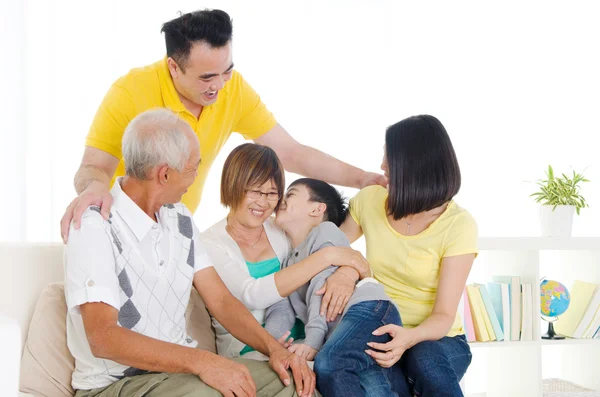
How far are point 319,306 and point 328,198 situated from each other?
1.56ft

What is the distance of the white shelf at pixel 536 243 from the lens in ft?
10.7

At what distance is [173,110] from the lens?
2.63 meters

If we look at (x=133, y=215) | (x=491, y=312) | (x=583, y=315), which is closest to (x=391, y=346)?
(x=133, y=215)

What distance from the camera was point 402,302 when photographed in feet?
7.71

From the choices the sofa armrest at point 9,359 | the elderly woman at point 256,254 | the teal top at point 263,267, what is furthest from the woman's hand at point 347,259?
the sofa armrest at point 9,359

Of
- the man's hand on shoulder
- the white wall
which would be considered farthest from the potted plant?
the white wall

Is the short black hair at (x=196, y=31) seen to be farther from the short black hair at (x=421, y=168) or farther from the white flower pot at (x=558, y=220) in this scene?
the white flower pot at (x=558, y=220)

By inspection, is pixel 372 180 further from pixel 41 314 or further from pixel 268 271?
pixel 41 314

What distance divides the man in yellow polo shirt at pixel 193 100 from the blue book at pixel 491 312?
0.92 meters

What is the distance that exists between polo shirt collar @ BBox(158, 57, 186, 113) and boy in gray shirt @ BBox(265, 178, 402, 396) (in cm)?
52

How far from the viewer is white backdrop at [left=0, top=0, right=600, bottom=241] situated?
13.5 ft

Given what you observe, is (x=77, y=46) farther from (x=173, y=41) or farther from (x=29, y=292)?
(x=29, y=292)

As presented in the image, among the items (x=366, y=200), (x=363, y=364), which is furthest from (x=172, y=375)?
(x=366, y=200)

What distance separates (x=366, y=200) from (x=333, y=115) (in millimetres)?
1869
